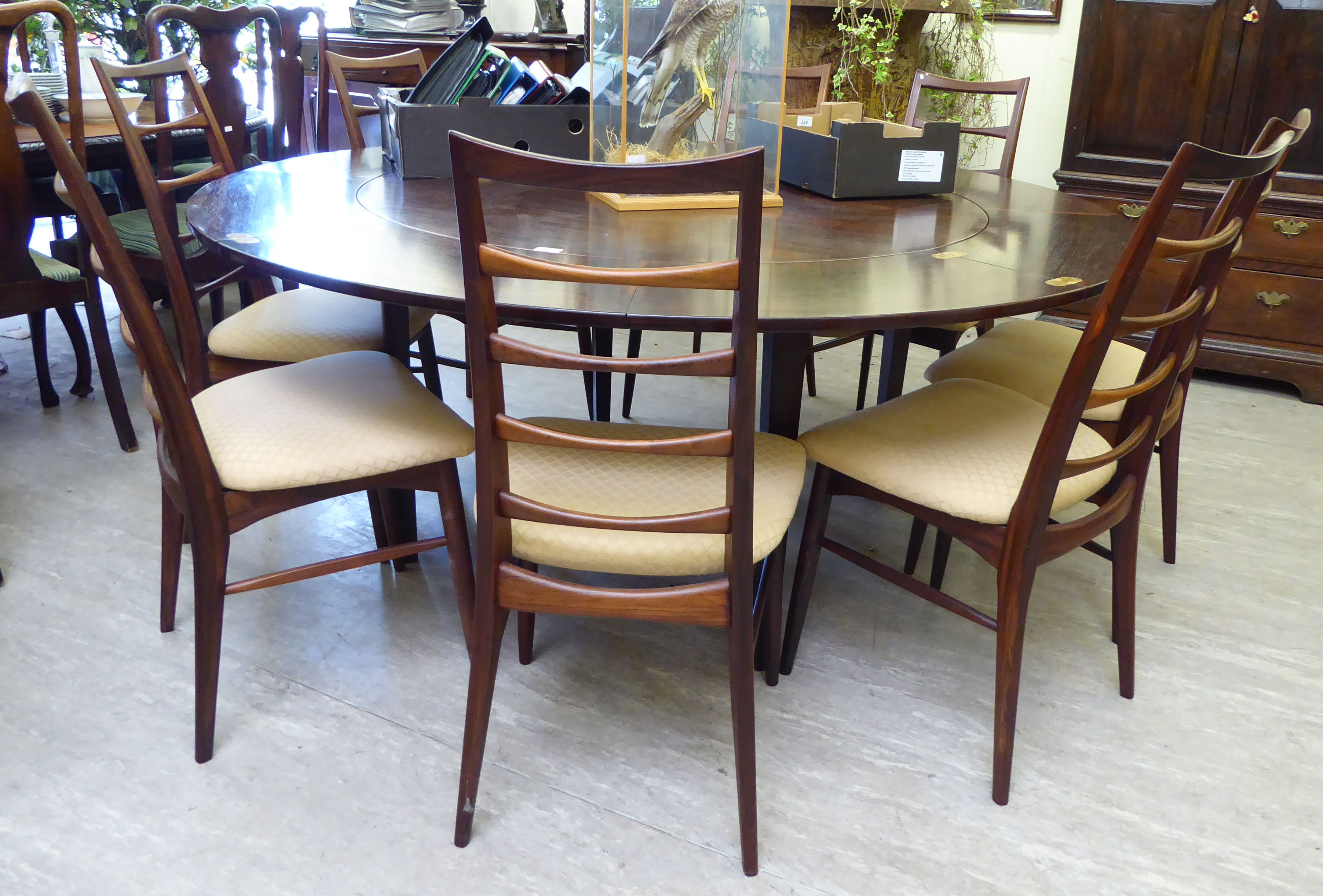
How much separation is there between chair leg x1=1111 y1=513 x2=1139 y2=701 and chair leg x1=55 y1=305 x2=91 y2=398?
2.46 m

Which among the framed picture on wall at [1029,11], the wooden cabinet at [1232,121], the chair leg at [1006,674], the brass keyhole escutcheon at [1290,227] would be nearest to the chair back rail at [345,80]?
the chair leg at [1006,674]

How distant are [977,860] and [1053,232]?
1.07 m

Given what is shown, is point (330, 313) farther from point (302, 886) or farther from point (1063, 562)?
point (1063, 562)

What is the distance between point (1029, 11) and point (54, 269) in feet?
11.0

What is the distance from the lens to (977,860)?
54.2 inches

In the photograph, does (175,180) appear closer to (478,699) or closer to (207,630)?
(207,630)

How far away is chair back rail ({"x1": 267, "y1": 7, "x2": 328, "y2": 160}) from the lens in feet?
9.00

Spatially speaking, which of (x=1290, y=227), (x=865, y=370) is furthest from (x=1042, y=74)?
(x=865, y=370)

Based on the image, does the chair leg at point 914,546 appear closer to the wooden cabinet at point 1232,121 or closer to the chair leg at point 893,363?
the chair leg at point 893,363

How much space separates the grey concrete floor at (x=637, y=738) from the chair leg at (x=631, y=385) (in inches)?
31.2

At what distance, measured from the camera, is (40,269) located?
94.3 inches

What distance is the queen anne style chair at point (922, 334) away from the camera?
2.18 m

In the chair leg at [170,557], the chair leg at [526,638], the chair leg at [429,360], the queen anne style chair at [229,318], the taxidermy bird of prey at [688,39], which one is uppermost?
the taxidermy bird of prey at [688,39]

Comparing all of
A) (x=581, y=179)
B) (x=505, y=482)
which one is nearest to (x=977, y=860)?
(x=505, y=482)
